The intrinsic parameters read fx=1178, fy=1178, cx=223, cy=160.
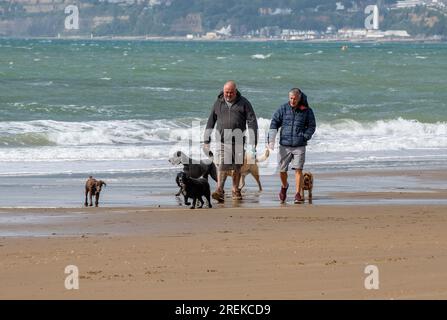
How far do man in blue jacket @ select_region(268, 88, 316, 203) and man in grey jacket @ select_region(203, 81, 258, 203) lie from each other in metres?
0.28

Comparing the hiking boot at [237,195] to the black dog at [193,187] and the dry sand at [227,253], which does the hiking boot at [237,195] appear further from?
the dry sand at [227,253]

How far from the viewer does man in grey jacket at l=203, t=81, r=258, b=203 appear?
513 inches

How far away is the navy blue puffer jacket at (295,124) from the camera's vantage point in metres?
12.9

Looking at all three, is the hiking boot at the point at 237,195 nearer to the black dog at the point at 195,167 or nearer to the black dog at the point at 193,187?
the black dog at the point at 195,167

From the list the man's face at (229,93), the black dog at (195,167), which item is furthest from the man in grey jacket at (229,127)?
the black dog at (195,167)

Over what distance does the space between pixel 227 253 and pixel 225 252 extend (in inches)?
2.2

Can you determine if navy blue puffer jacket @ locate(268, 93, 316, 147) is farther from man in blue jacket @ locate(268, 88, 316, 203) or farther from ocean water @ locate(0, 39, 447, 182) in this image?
ocean water @ locate(0, 39, 447, 182)

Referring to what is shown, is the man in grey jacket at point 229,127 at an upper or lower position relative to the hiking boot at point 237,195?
upper

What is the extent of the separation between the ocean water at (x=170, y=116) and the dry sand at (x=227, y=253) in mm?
5607

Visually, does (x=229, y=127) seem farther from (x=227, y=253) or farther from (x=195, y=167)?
(x=227, y=253)

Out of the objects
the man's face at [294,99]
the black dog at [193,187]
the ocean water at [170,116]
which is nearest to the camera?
the black dog at [193,187]

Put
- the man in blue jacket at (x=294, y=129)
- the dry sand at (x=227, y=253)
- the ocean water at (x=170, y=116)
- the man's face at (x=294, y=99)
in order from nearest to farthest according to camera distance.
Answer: the dry sand at (x=227, y=253), the man's face at (x=294, y=99), the man in blue jacket at (x=294, y=129), the ocean water at (x=170, y=116)

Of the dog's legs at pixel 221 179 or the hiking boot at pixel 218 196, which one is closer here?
the hiking boot at pixel 218 196

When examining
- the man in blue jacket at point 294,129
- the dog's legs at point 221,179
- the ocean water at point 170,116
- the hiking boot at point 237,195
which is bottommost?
the ocean water at point 170,116
